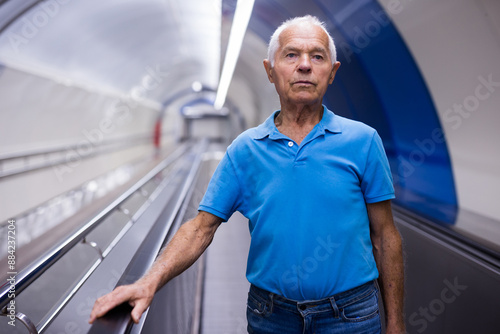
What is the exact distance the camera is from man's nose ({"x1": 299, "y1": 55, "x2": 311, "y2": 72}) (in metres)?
1.93

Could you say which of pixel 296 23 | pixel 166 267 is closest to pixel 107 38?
pixel 296 23

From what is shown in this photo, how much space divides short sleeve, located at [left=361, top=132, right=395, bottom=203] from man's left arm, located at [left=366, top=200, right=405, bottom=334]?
9cm

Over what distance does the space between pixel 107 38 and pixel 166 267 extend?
977 cm

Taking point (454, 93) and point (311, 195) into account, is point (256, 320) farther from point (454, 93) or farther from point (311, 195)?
point (454, 93)

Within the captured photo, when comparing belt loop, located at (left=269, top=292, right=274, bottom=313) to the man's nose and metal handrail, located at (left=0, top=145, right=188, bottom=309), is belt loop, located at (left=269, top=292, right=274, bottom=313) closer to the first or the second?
the man's nose

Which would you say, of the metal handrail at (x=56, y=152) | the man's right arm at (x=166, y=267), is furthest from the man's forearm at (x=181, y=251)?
the metal handrail at (x=56, y=152)

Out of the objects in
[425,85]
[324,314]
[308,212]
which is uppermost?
[425,85]

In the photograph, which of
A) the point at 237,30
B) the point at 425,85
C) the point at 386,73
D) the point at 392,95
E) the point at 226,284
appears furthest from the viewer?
the point at 237,30

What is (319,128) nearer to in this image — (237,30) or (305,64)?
(305,64)

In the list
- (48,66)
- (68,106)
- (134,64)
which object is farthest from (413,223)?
(134,64)

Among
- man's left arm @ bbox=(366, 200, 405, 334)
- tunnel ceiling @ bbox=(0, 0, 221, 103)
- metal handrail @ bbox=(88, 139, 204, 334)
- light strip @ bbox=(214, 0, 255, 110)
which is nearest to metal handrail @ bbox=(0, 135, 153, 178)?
tunnel ceiling @ bbox=(0, 0, 221, 103)

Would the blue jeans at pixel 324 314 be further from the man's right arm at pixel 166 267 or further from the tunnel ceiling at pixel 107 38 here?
the tunnel ceiling at pixel 107 38

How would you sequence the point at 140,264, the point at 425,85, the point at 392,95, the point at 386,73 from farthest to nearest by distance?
1. the point at 392,95
2. the point at 386,73
3. the point at 425,85
4. the point at 140,264

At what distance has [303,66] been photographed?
1936 millimetres
